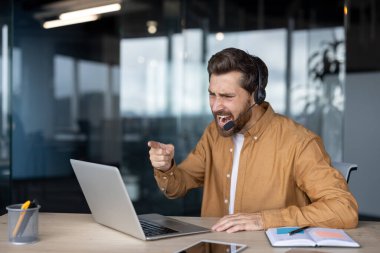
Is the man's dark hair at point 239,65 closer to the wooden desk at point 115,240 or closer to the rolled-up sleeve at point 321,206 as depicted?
the rolled-up sleeve at point 321,206

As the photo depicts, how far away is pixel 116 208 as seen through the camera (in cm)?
194

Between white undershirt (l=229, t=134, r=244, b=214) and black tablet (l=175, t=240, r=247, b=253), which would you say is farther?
white undershirt (l=229, t=134, r=244, b=214)

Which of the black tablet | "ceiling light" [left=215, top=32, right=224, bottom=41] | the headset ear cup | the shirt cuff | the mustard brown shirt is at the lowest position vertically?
the black tablet

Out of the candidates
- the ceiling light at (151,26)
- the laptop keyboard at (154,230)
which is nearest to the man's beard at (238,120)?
the laptop keyboard at (154,230)

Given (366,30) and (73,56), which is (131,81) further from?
(366,30)

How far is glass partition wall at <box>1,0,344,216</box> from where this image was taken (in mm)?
5852

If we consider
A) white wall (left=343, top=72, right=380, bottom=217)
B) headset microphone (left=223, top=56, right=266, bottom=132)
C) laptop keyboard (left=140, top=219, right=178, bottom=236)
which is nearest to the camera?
laptop keyboard (left=140, top=219, right=178, bottom=236)

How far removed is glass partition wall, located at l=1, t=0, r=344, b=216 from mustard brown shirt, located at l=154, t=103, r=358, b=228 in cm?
310

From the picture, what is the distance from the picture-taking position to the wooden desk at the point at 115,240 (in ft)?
5.88

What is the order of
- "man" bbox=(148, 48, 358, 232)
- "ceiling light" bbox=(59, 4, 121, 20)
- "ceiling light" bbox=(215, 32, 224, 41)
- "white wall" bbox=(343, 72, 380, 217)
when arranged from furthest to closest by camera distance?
"ceiling light" bbox=(59, 4, 121, 20) → "ceiling light" bbox=(215, 32, 224, 41) → "white wall" bbox=(343, 72, 380, 217) → "man" bbox=(148, 48, 358, 232)

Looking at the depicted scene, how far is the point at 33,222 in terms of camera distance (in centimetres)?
189

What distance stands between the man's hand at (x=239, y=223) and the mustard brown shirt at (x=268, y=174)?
40 mm

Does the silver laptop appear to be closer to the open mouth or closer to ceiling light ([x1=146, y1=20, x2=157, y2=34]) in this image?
the open mouth

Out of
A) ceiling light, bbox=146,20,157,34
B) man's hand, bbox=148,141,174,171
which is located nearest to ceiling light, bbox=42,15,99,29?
ceiling light, bbox=146,20,157,34
